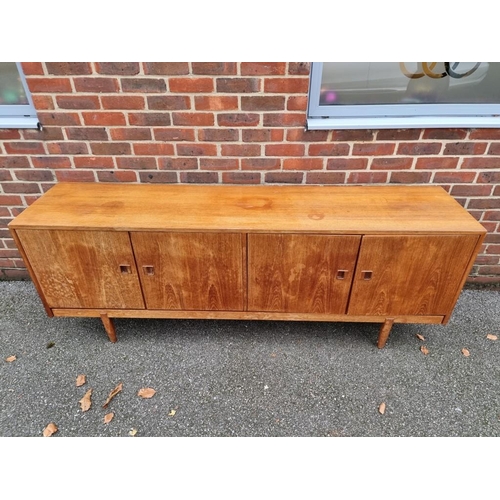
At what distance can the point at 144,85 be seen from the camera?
5.58 ft

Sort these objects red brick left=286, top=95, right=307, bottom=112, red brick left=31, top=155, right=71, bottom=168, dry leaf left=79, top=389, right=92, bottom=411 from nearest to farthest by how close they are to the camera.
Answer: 1. dry leaf left=79, top=389, right=92, bottom=411
2. red brick left=286, top=95, right=307, bottom=112
3. red brick left=31, top=155, right=71, bottom=168

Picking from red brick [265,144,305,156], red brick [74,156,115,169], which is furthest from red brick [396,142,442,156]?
red brick [74,156,115,169]

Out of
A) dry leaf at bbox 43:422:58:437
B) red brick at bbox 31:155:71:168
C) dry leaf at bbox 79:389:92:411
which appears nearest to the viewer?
dry leaf at bbox 43:422:58:437

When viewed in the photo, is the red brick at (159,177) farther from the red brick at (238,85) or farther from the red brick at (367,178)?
the red brick at (367,178)

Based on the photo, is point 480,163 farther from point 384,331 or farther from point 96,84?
point 96,84

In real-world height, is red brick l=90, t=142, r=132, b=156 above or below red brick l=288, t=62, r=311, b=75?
below

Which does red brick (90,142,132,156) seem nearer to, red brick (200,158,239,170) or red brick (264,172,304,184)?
red brick (200,158,239,170)

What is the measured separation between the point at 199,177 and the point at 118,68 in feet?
2.21

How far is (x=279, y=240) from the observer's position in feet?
5.01

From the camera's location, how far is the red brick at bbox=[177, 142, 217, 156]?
73.1 inches

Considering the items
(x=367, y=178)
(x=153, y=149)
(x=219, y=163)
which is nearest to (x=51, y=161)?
(x=153, y=149)

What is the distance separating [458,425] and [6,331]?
2.50m

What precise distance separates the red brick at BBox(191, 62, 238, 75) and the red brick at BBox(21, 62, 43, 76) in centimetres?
77

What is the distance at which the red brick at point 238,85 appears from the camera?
1677 mm
